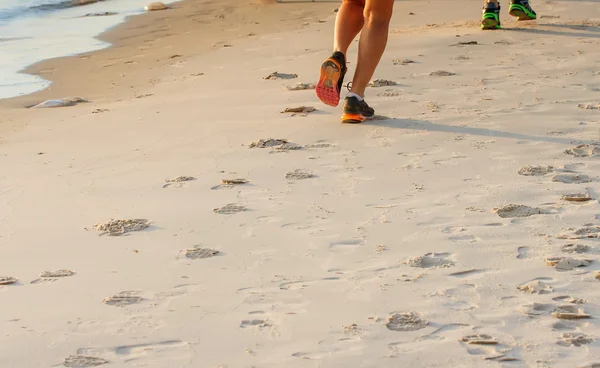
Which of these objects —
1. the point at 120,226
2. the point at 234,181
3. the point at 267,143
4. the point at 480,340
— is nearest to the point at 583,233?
the point at 480,340

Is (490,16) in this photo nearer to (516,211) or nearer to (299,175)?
(299,175)

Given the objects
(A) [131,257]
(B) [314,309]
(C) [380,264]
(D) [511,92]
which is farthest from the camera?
(D) [511,92]

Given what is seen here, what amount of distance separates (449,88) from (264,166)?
65.4 inches

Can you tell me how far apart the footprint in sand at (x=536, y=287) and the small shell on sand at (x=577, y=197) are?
0.79 meters

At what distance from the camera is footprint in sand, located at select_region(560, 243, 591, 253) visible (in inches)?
115

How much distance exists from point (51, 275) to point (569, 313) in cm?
152

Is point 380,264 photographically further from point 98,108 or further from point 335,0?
point 335,0

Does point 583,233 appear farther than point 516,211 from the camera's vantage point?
No

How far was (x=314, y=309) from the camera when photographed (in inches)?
103

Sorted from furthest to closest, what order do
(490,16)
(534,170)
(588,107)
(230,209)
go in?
(490,16) → (588,107) → (534,170) → (230,209)

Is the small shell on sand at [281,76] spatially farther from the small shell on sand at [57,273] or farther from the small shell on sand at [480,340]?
the small shell on sand at [480,340]

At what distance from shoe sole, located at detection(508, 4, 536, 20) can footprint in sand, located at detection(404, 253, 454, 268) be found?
484cm

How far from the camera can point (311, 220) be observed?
334cm

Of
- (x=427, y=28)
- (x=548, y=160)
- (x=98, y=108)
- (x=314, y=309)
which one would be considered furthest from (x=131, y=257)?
(x=427, y=28)
